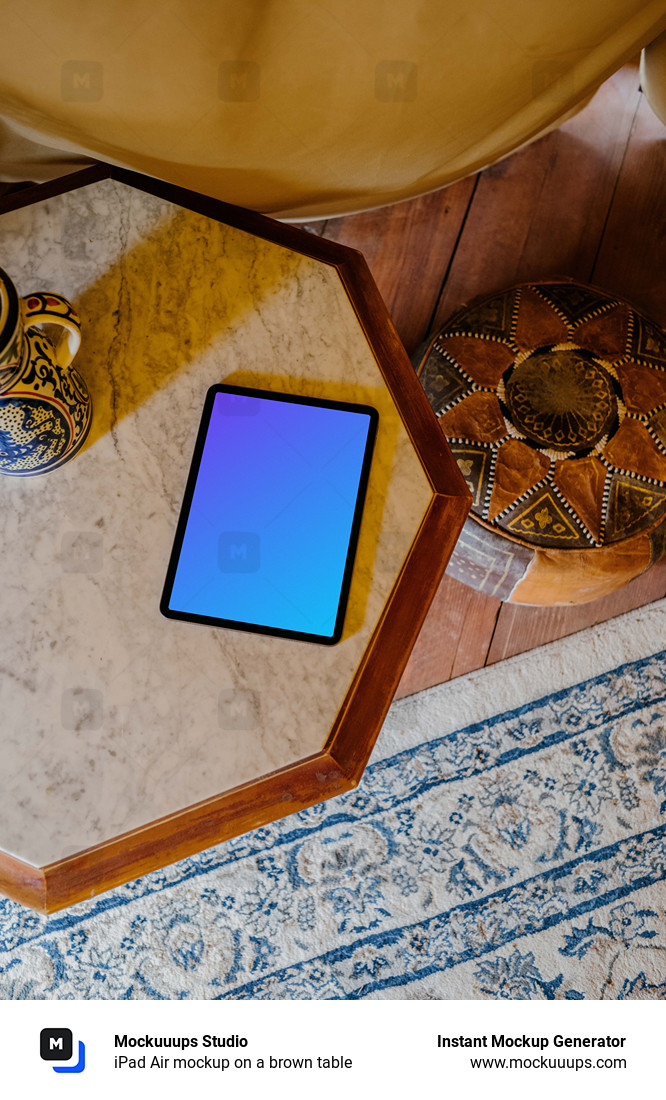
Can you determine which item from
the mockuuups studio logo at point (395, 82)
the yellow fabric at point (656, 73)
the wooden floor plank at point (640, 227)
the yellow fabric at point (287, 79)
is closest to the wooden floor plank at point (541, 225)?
the wooden floor plank at point (640, 227)

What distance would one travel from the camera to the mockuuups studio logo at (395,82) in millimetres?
801

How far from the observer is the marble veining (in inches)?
24.9

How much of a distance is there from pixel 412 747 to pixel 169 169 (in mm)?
886

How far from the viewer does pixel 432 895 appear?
106 cm

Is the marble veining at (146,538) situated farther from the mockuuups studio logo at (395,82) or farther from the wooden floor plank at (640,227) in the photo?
the wooden floor plank at (640,227)

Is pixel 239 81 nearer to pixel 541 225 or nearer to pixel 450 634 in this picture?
pixel 541 225

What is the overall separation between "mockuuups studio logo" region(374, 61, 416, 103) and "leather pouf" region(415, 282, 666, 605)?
28 centimetres

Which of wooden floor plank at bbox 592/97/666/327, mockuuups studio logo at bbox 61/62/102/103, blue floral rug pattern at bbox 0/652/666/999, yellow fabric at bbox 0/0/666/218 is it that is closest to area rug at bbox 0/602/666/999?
blue floral rug pattern at bbox 0/652/666/999

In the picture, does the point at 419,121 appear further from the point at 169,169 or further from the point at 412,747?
the point at 412,747

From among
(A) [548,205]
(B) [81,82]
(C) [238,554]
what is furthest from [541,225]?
(C) [238,554]

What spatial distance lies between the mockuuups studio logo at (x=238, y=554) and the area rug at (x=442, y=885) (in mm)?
555

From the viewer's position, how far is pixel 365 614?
65 cm

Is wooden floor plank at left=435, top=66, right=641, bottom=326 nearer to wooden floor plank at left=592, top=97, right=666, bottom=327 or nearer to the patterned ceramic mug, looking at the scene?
wooden floor plank at left=592, top=97, right=666, bottom=327
